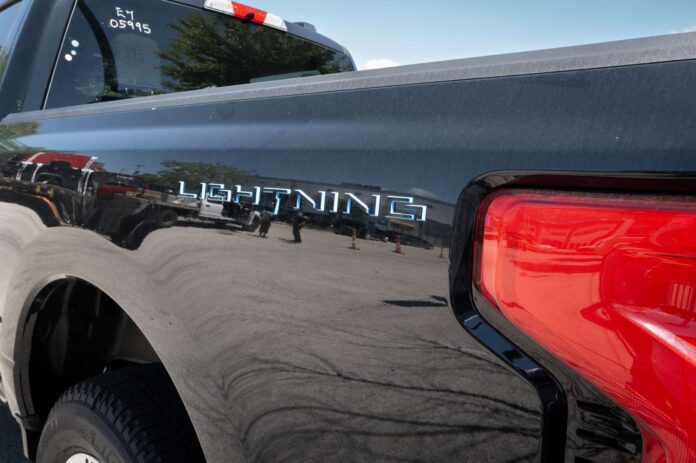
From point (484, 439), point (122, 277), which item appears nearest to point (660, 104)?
point (484, 439)

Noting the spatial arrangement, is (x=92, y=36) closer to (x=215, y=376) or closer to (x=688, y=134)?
(x=215, y=376)

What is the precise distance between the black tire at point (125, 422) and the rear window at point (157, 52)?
1.35 meters

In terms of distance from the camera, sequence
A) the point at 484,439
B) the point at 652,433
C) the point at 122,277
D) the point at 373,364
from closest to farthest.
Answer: the point at 652,433 → the point at 484,439 → the point at 373,364 → the point at 122,277

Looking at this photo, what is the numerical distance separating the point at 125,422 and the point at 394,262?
90cm

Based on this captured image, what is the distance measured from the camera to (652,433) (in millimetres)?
689

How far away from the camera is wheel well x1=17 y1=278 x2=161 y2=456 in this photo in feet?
6.33

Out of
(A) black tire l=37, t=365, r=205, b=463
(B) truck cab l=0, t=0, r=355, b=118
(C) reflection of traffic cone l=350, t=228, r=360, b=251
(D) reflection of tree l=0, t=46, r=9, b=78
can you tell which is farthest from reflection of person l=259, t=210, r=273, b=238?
(D) reflection of tree l=0, t=46, r=9, b=78

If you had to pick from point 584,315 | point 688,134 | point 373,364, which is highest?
point 688,134

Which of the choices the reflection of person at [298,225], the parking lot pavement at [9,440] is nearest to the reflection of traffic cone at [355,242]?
the reflection of person at [298,225]

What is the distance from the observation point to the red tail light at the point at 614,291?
662 millimetres

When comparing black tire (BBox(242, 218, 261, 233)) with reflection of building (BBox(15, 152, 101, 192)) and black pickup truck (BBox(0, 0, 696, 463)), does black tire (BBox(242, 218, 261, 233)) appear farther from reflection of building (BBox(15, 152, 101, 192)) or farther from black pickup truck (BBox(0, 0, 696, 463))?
reflection of building (BBox(15, 152, 101, 192))

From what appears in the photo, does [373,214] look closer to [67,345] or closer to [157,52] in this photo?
[67,345]

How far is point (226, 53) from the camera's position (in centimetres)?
315

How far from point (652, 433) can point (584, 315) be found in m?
0.15
